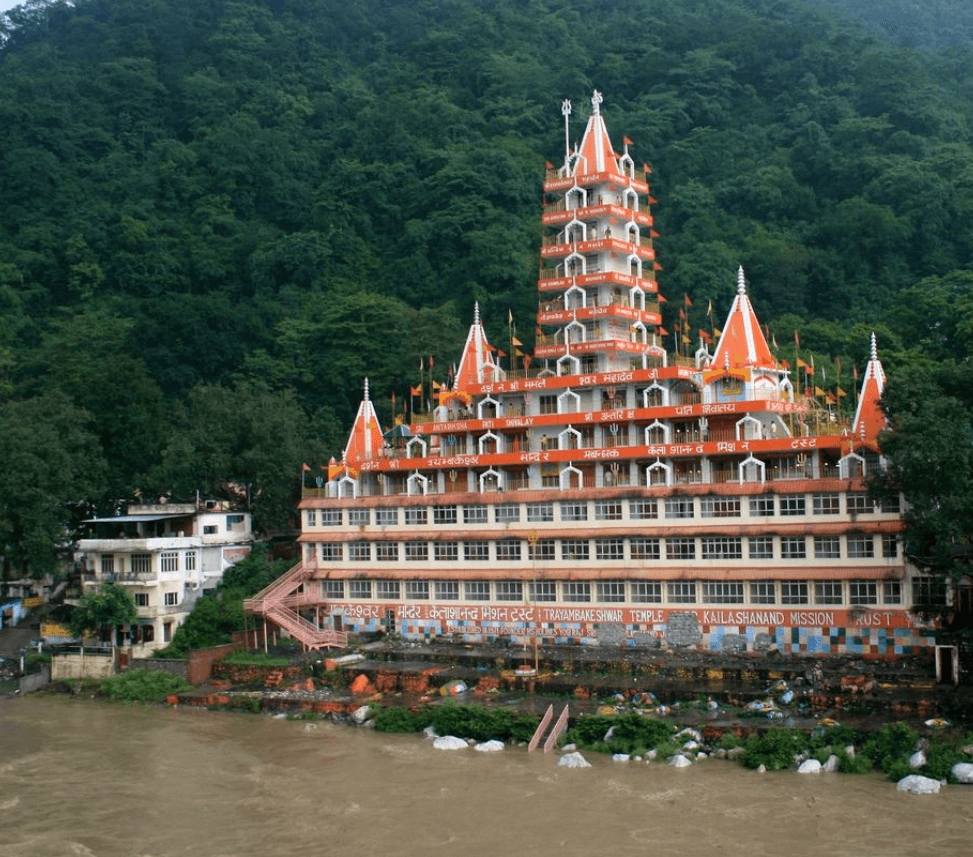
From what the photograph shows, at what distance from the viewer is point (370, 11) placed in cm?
11400

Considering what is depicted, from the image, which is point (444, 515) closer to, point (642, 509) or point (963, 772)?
point (642, 509)

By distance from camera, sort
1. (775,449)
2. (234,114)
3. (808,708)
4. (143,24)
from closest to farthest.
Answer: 1. (808,708)
2. (775,449)
3. (234,114)
4. (143,24)

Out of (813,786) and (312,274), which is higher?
(312,274)

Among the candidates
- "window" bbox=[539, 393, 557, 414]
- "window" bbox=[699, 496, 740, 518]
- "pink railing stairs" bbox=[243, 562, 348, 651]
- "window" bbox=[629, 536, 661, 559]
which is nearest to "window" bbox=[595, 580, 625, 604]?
"window" bbox=[629, 536, 661, 559]

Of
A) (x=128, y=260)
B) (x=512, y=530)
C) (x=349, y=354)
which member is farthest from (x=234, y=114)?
(x=512, y=530)

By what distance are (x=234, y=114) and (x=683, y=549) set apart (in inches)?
2544

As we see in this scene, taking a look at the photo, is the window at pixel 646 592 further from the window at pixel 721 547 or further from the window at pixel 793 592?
the window at pixel 793 592

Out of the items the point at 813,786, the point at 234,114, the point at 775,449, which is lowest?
the point at 813,786

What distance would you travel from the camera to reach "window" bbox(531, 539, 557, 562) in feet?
142

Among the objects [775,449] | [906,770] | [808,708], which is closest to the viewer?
[906,770]

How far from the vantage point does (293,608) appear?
47969 mm

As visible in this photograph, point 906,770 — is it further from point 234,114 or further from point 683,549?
point 234,114

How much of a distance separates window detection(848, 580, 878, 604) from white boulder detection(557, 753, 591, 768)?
11.0 m

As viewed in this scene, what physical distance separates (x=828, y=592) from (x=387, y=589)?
16797 millimetres
